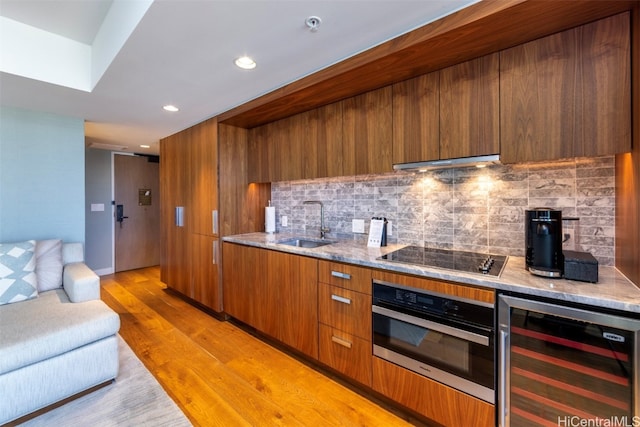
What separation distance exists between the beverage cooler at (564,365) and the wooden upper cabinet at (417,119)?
1.02 metres

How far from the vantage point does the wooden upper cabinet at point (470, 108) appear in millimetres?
1580

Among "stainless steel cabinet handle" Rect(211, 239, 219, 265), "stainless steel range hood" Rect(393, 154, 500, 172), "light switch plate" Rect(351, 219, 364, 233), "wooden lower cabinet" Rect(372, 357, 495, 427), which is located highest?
"stainless steel range hood" Rect(393, 154, 500, 172)

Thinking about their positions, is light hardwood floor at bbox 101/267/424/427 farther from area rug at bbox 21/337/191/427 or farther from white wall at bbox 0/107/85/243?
white wall at bbox 0/107/85/243

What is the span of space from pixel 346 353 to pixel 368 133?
162 centimetres

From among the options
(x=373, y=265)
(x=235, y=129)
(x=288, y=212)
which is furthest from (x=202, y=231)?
(x=373, y=265)

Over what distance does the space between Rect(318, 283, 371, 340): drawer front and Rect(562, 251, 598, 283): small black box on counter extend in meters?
1.00

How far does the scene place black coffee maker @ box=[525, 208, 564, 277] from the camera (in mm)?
1313

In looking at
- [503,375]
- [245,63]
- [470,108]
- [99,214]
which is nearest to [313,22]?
[245,63]

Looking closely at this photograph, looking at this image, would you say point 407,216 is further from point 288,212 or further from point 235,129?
point 235,129

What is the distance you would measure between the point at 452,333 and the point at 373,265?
1.78 ft

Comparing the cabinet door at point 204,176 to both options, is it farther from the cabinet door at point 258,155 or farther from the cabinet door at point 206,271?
the cabinet door at point 258,155

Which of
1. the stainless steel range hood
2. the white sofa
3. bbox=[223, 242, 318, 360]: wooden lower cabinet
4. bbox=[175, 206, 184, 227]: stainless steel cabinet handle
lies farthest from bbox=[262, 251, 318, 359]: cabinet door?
bbox=[175, 206, 184, 227]: stainless steel cabinet handle

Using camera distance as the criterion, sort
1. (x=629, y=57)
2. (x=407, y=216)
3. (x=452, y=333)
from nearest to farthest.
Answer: (x=629, y=57) < (x=452, y=333) < (x=407, y=216)

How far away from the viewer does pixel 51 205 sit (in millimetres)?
2863
